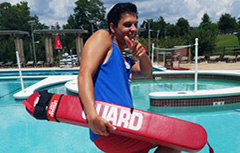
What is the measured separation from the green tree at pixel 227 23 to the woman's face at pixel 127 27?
85865 mm

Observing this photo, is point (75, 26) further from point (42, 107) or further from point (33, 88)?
point (42, 107)

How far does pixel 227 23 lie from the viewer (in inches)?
2950

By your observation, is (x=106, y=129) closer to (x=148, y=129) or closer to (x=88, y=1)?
(x=148, y=129)

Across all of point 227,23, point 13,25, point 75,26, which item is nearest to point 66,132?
point 75,26

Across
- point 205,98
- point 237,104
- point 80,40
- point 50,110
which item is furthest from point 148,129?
point 80,40

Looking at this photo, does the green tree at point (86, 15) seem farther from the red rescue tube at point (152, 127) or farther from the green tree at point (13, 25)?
the red rescue tube at point (152, 127)

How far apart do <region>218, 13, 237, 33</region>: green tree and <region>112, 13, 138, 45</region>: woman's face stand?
85.9 m

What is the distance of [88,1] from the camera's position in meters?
44.7

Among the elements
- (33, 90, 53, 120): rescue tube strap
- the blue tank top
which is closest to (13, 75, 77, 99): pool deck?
(33, 90, 53, 120): rescue tube strap

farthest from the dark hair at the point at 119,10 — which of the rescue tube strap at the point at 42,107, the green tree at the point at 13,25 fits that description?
the green tree at the point at 13,25

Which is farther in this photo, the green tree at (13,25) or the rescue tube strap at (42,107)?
the green tree at (13,25)

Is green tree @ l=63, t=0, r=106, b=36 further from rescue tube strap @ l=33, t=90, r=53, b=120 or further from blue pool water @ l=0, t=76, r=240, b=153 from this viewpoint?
rescue tube strap @ l=33, t=90, r=53, b=120

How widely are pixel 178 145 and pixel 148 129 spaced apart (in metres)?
0.19

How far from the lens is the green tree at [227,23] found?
73250mm
